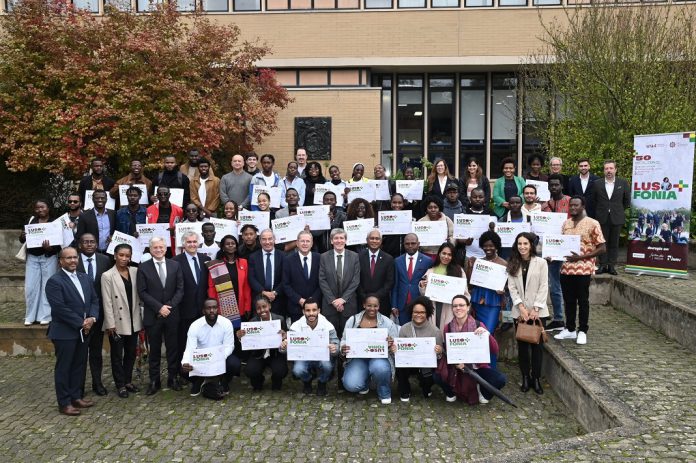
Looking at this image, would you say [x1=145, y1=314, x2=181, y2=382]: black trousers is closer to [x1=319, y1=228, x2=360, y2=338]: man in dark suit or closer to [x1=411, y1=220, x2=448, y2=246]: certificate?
[x1=319, y1=228, x2=360, y2=338]: man in dark suit

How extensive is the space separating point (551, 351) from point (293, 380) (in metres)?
3.92

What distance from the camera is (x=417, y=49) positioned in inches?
928

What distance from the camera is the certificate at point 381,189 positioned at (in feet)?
38.3

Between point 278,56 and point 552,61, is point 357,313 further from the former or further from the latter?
point 278,56

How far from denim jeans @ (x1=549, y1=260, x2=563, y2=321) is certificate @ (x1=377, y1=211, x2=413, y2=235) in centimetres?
248

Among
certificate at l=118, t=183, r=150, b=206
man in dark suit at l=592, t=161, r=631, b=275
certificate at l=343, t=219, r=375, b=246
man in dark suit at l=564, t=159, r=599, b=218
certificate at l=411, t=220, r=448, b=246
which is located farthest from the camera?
man in dark suit at l=564, t=159, r=599, b=218

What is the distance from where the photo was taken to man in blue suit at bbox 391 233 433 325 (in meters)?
8.84

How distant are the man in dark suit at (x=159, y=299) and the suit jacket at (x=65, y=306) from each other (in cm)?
81

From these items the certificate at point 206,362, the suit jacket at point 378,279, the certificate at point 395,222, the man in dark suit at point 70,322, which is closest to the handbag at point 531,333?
the suit jacket at point 378,279

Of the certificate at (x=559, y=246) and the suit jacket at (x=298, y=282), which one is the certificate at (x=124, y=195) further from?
the certificate at (x=559, y=246)

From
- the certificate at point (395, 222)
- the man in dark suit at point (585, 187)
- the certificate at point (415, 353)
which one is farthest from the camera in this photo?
the man in dark suit at point (585, 187)

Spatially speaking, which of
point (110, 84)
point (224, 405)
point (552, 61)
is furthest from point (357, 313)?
point (552, 61)

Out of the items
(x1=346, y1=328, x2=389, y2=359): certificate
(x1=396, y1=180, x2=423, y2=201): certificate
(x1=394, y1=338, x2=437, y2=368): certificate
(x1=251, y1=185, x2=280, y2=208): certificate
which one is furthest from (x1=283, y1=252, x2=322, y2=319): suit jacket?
(x1=396, y1=180, x2=423, y2=201): certificate

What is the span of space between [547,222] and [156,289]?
244 inches
